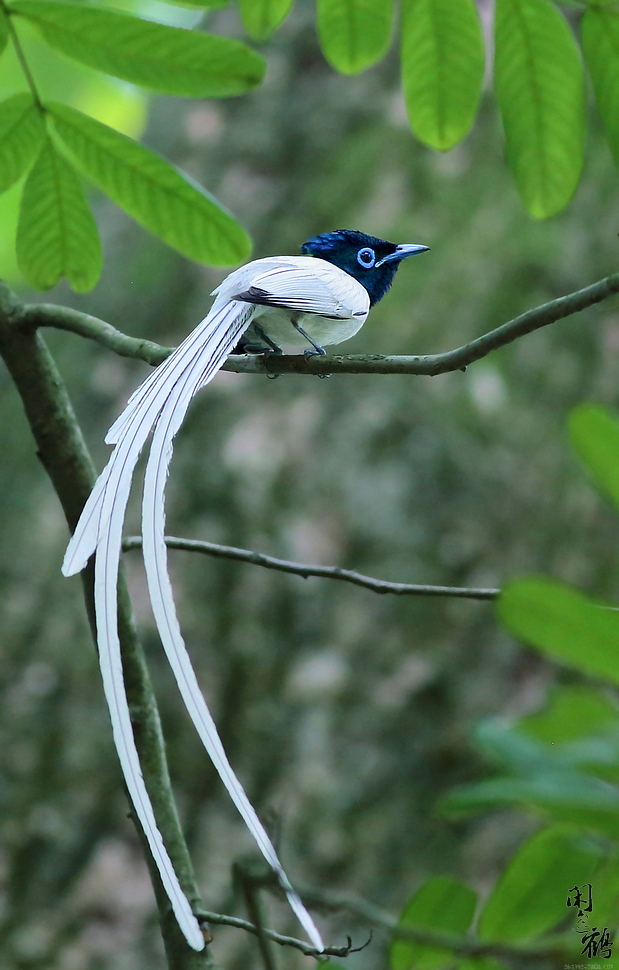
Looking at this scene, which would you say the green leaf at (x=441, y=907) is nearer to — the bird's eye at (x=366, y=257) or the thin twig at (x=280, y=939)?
the thin twig at (x=280, y=939)

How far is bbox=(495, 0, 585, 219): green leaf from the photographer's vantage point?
54.2 inches

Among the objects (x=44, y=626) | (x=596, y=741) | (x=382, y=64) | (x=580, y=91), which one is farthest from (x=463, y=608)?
(x=382, y=64)

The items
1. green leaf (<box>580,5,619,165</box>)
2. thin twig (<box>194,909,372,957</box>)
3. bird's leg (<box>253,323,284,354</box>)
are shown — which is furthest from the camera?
bird's leg (<box>253,323,284,354</box>)

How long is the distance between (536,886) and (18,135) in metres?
1.39

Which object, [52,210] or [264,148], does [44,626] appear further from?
[264,148]

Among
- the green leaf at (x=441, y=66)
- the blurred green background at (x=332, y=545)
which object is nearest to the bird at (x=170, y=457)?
the green leaf at (x=441, y=66)

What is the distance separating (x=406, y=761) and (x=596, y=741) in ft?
7.50

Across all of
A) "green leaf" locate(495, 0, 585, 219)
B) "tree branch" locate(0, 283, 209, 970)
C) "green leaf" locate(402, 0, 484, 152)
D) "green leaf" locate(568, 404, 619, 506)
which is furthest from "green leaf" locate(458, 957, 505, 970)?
"green leaf" locate(402, 0, 484, 152)

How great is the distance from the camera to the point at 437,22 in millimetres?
1432

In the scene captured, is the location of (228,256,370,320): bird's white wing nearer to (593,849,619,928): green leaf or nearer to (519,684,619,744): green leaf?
(519,684,619,744): green leaf

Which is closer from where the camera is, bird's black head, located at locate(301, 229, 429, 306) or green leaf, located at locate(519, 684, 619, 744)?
green leaf, located at locate(519, 684, 619, 744)

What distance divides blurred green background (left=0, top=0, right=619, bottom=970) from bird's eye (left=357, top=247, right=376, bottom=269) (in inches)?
43.6

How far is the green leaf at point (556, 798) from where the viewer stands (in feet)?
2.07

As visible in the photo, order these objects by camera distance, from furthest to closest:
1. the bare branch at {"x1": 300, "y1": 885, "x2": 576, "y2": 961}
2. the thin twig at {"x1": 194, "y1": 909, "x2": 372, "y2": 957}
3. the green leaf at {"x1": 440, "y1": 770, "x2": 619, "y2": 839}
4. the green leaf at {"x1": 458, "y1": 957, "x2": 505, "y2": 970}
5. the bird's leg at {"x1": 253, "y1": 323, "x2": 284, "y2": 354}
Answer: the bird's leg at {"x1": 253, "y1": 323, "x2": 284, "y2": 354}, the thin twig at {"x1": 194, "y1": 909, "x2": 372, "y2": 957}, the green leaf at {"x1": 458, "y1": 957, "x2": 505, "y2": 970}, the bare branch at {"x1": 300, "y1": 885, "x2": 576, "y2": 961}, the green leaf at {"x1": 440, "y1": 770, "x2": 619, "y2": 839}
